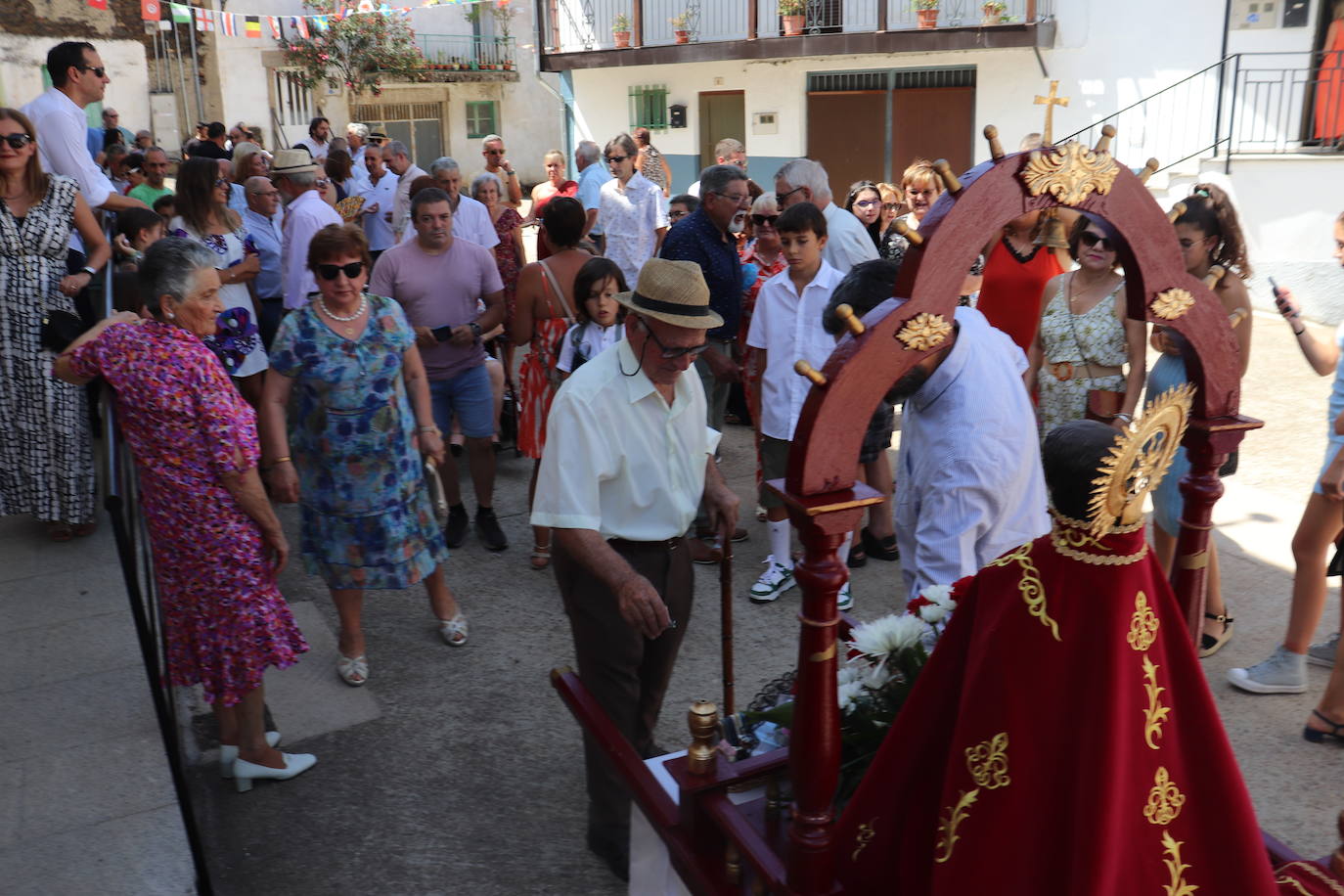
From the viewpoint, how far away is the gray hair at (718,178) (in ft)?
21.2

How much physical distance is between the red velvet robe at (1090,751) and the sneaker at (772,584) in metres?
3.76

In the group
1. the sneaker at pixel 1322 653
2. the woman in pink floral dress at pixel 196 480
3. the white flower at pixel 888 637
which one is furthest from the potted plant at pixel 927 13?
the white flower at pixel 888 637

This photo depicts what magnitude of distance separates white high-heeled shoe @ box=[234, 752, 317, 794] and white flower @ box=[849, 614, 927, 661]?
2.57 metres

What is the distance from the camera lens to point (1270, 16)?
43.2 ft

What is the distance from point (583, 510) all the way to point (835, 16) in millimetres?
17266

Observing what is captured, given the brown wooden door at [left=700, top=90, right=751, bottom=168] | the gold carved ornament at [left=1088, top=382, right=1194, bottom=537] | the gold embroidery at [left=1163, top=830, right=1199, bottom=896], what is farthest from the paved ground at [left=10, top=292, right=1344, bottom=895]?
the brown wooden door at [left=700, top=90, right=751, bottom=168]

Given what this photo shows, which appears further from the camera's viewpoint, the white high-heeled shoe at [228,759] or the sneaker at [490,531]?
the sneaker at [490,531]

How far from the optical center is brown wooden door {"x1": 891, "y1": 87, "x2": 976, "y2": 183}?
56.4 feet

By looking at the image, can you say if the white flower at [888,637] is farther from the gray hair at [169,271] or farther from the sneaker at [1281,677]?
the sneaker at [1281,677]

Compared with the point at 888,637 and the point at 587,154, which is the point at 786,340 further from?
the point at 587,154

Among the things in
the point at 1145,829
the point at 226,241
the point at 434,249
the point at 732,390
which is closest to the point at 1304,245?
the point at 732,390

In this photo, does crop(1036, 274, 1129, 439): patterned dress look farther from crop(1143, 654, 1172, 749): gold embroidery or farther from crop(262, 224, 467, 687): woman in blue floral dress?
crop(1143, 654, 1172, 749): gold embroidery

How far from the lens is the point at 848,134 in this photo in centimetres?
1856

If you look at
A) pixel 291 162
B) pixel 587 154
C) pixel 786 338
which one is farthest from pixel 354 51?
pixel 786 338
